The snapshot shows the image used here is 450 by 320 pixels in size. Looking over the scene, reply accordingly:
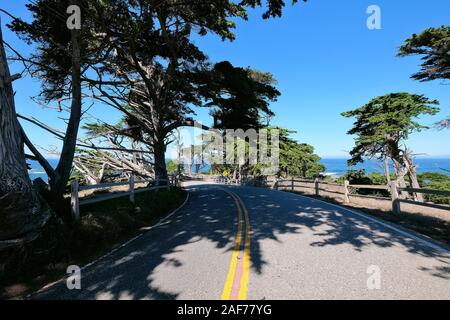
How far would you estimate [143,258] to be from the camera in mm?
5824

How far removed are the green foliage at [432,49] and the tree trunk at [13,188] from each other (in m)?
17.5

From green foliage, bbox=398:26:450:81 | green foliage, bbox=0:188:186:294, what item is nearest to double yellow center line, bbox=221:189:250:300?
green foliage, bbox=0:188:186:294

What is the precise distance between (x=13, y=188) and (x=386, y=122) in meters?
28.1

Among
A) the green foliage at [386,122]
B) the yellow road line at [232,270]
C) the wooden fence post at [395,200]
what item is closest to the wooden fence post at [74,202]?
the yellow road line at [232,270]

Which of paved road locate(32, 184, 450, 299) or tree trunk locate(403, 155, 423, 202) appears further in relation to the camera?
tree trunk locate(403, 155, 423, 202)

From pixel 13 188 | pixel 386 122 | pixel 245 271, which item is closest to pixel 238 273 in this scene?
pixel 245 271

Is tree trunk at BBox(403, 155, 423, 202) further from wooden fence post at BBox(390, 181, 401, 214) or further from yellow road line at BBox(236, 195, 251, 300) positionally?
yellow road line at BBox(236, 195, 251, 300)

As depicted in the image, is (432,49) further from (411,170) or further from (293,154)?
(293,154)

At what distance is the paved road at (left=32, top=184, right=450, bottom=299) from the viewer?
165 inches

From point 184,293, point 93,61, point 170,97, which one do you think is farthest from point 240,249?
point 170,97

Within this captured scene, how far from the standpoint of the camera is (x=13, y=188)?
5.85 metres

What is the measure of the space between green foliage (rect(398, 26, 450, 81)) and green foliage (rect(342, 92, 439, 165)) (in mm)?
9944
